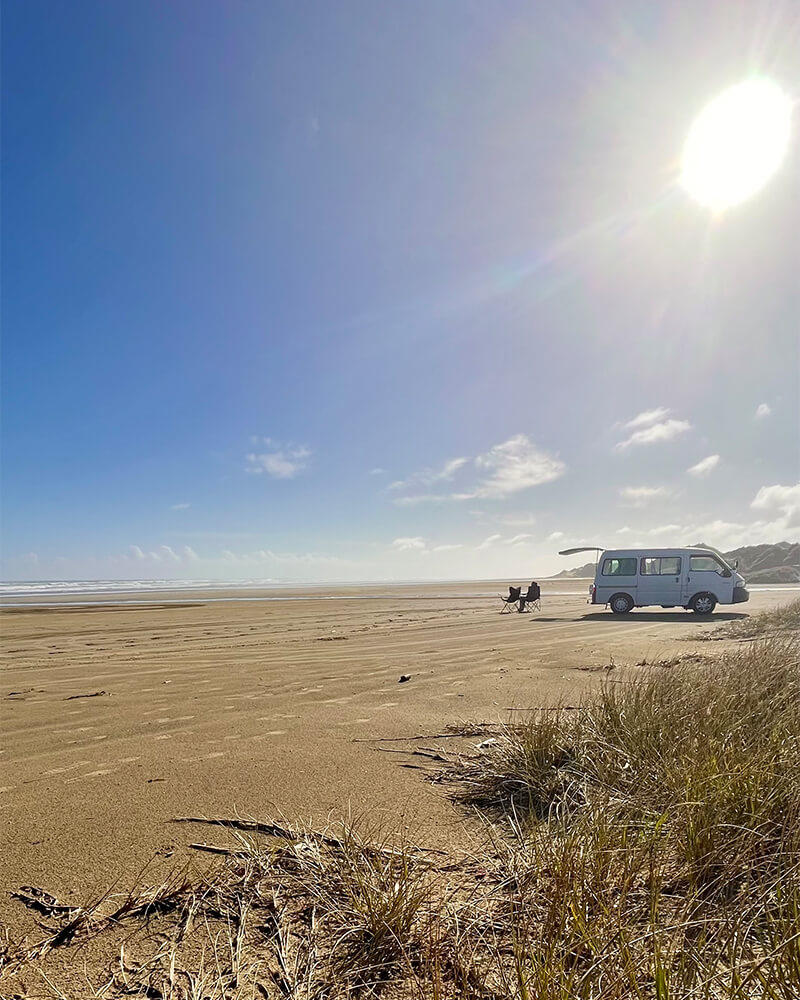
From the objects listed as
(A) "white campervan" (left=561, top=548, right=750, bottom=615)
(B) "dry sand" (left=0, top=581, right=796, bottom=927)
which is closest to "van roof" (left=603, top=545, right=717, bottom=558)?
(A) "white campervan" (left=561, top=548, right=750, bottom=615)

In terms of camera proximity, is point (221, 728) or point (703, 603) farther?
point (703, 603)

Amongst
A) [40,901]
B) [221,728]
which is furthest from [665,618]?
[40,901]

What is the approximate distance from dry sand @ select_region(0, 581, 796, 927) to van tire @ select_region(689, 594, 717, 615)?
7.16 metres

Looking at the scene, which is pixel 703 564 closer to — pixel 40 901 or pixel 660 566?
pixel 660 566

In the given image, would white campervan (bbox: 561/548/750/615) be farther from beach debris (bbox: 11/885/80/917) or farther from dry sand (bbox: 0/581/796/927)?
beach debris (bbox: 11/885/80/917)

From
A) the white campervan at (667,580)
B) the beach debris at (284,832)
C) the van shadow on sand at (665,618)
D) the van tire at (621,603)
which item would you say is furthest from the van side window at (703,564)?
the beach debris at (284,832)

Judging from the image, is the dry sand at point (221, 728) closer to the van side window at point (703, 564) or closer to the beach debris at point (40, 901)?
the beach debris at point (40, 901)

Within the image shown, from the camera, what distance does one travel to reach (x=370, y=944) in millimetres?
1630

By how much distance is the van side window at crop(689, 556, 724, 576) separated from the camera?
56.0ft

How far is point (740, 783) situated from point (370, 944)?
1601 millimetres

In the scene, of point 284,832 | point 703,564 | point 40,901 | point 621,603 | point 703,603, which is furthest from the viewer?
point 621,603

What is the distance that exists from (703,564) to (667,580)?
118 cm

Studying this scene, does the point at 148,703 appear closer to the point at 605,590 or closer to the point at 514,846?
the point at 514,846

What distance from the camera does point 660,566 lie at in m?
17.7
